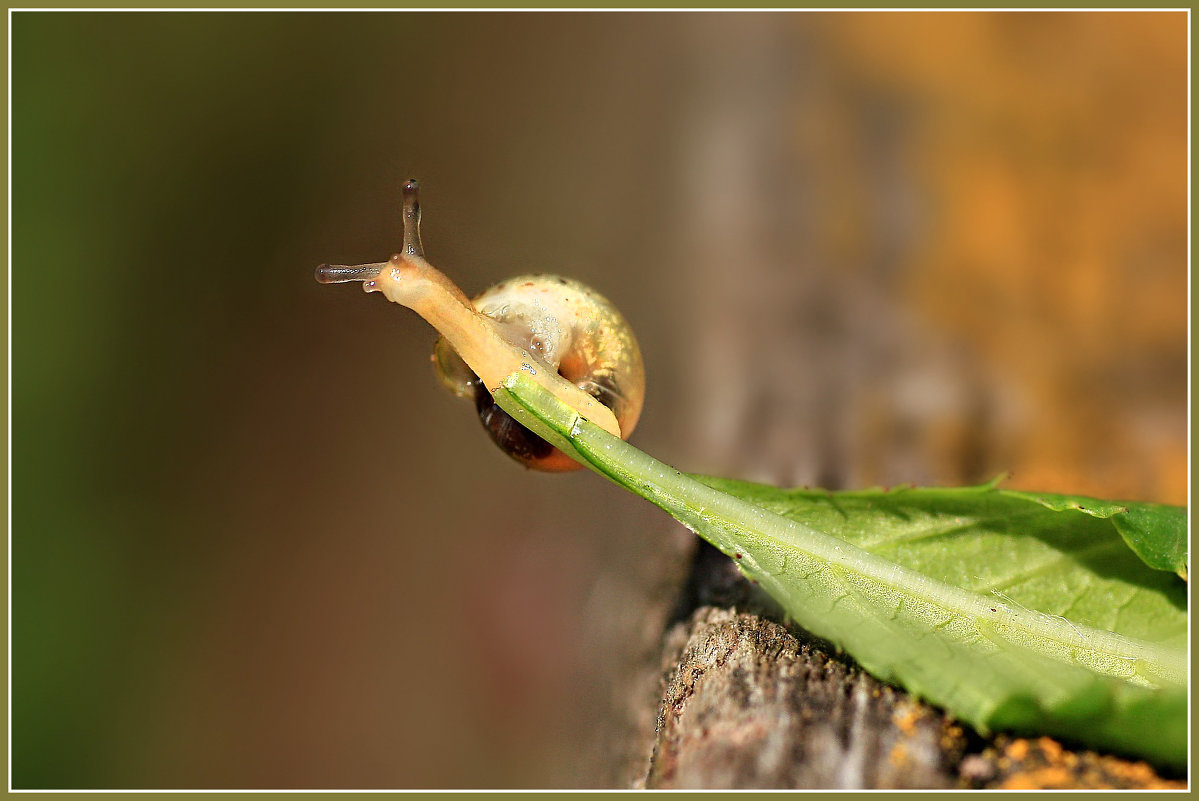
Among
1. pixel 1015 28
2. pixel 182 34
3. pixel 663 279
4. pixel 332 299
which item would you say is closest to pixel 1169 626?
pixel 332 299

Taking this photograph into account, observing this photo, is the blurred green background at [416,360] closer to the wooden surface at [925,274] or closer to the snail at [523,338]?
the wooden surface at [925,274]

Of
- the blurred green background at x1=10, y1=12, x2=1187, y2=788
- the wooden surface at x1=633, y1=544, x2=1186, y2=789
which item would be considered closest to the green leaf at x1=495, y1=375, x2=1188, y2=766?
the wooden surface at x1=633, y1=544, x2=1186, y2=789

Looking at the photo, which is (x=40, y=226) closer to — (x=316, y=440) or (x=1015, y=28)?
(x=316, y=440)

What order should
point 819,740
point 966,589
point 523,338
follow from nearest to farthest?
point 819,740 → point 966,589 → point 523,338

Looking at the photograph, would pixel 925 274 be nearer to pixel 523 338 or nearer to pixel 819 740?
pixel 523 338

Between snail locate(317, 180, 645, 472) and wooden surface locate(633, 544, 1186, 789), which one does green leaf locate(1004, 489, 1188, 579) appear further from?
snail locate(317, 180, 645, 472)

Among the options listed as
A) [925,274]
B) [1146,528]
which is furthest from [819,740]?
[925,274]
